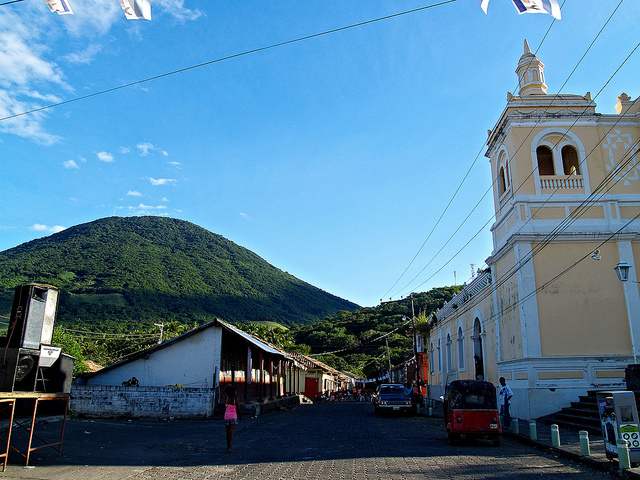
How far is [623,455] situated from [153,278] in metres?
112

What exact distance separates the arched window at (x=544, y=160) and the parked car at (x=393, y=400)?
1214 cm

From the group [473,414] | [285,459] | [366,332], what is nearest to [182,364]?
[285,459]

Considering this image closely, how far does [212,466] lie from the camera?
28.3ft

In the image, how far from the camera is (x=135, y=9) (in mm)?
6746

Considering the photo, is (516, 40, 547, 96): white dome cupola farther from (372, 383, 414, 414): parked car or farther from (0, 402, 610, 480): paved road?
(372, 383, 414, 414): parked car

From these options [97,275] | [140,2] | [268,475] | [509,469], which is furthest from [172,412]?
[97,275]

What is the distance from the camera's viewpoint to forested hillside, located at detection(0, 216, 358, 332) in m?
86.4

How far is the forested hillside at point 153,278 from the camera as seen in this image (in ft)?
284

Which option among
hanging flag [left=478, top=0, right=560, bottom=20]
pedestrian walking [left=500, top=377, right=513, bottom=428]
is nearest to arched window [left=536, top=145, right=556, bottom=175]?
pedestrian walking [left=500, top=377, right=513, bottom=428]

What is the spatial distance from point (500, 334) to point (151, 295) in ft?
298

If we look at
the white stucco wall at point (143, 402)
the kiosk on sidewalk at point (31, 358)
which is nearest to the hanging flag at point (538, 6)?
the kiosk on sidewalk at point (31, 358)

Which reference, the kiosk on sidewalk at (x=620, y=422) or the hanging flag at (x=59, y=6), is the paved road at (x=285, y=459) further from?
the hanging flag at (x=59, y=6)

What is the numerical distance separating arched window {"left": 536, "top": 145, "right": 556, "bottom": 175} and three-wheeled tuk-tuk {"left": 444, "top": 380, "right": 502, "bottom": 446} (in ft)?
33.7

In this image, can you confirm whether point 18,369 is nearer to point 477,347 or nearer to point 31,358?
point 31,358
